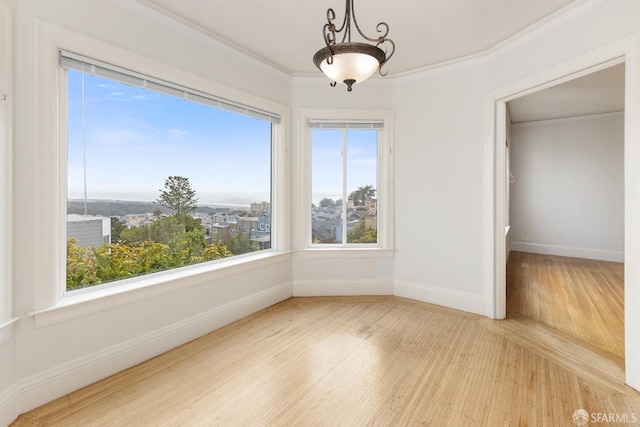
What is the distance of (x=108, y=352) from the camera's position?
7.04 feet

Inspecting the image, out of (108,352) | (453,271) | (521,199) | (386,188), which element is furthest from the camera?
(521,199)

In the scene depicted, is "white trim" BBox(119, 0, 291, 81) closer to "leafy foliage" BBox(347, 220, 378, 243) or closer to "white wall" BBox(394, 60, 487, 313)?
"white wall" BBox(394, 60, 487, 313)

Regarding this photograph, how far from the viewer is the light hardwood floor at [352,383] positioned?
1.75 meters

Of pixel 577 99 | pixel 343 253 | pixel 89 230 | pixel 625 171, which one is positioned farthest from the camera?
pixel 577 99

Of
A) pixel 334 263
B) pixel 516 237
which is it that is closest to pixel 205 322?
pixel 334 263

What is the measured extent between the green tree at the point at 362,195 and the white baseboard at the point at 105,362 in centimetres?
174

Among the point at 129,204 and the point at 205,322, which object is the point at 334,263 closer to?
the point at 205,322

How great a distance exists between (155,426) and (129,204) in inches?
61.4

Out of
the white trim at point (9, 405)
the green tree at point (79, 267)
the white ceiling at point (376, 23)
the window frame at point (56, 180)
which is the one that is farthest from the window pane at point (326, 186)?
the white trim at point (9, 405)

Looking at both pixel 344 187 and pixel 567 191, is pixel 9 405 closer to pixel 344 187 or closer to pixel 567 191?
pixel 344 187

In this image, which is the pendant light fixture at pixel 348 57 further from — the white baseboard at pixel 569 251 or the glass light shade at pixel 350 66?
the white baseboard at pixel 569 251

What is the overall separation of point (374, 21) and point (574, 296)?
3.97 meters

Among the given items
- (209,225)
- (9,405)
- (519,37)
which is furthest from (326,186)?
(9,405)

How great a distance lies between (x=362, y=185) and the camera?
3.87 metres
